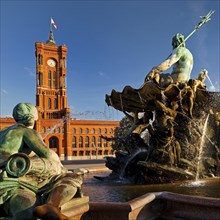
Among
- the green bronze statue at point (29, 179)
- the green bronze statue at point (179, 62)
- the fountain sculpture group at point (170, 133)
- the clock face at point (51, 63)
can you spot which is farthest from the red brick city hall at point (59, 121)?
the green bronze statue at point (29, 179)

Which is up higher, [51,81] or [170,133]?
[51,81]

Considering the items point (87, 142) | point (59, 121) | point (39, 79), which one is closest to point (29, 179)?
point (59, 121)

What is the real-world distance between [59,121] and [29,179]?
70918 millimetres

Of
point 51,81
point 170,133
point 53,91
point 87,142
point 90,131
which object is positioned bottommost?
point 87,142

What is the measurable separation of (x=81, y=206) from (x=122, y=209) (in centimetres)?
61

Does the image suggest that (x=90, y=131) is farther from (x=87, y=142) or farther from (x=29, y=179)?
(x=29, y=179)

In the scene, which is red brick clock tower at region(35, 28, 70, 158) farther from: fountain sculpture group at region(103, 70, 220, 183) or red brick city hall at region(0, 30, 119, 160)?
fountain sculpture group at region(103, 70, 220, 183)

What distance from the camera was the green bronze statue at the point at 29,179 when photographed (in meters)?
2.33

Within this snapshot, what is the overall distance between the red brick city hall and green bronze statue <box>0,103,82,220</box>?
58601 millimetres

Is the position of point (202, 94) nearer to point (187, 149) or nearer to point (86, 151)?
point (187, 149)

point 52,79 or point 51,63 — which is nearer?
point 52,79

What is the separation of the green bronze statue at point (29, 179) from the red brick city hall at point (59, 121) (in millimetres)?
58601

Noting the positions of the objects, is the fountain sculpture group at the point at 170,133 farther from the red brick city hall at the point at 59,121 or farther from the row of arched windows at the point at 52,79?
the row of arched windows at the point at 52,79

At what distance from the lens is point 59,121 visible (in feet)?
237
